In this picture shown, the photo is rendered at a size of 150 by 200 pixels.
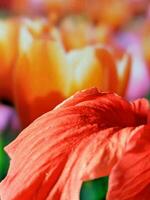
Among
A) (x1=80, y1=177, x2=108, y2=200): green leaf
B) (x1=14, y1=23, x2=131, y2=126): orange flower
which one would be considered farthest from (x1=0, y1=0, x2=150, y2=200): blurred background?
(x1=80, y1=177, x2=108, y2=200): green leaf

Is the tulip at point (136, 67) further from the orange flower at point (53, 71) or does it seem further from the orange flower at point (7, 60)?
the orange flower at point (7, 60)

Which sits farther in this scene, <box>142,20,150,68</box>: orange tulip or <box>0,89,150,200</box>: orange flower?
<box>142,20,150,68</box>: orange tulip

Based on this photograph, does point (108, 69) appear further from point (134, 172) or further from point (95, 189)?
point (134, 172)

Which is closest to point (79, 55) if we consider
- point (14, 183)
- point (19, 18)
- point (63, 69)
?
point (63, 69)

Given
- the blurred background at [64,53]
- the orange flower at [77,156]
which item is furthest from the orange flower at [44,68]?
the orange flower at [77,156]

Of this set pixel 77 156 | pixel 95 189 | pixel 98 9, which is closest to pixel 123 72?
pixel 98 9

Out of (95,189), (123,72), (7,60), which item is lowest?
(95,189)

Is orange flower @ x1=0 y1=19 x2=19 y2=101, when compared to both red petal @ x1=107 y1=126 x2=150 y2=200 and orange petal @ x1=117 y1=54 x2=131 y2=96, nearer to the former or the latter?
orange petal @ x1=117 y1=54 x2=131 y2=96
